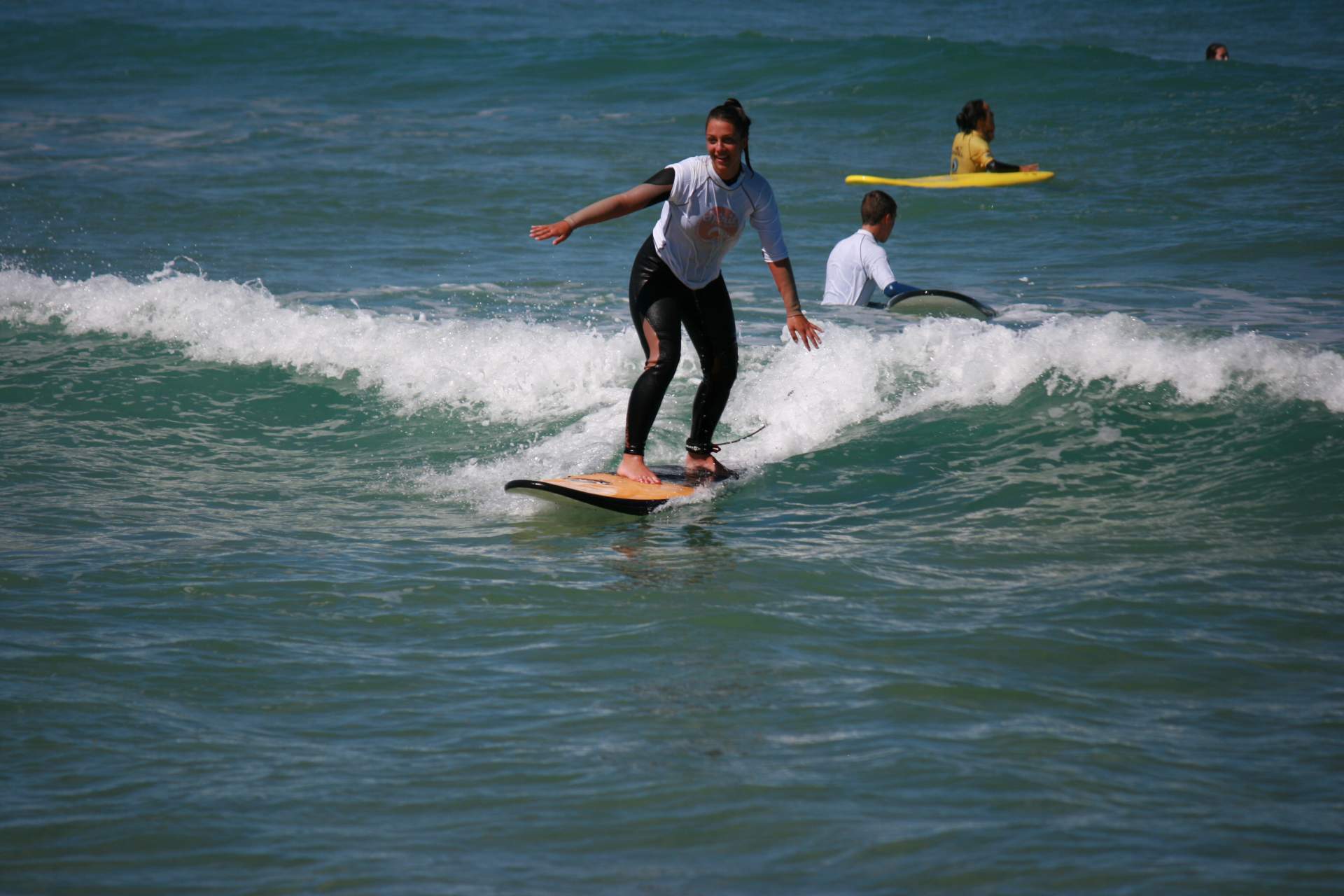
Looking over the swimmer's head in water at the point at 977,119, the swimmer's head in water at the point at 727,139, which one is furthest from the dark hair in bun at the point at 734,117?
the swimmer's head in water at the point at 977,119

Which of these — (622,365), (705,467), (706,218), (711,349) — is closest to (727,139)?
(706,218)

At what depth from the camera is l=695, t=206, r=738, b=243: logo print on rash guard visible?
5707mm

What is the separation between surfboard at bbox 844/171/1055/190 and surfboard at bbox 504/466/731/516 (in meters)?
10.4

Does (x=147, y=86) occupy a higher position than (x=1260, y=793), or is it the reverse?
(x=147, y=86)

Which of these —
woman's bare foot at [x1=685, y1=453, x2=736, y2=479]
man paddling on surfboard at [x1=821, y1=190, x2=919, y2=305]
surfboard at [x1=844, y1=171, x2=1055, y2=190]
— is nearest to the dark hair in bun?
woman's bare foot at [x1=685, y1=453, x2=736, y2=479]

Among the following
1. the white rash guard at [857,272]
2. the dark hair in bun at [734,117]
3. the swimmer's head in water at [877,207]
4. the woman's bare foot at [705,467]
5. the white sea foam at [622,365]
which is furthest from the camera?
the white rash guard at [857,272]

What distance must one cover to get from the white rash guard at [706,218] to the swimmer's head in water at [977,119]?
10.0 metres

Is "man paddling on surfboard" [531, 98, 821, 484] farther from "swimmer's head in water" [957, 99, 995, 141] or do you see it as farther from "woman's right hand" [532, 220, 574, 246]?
"swimmer's head in water" [957, 99, 995, 141]

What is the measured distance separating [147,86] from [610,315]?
18.7m

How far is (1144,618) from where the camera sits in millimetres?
4551

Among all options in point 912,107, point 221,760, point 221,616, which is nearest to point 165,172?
point 912,107

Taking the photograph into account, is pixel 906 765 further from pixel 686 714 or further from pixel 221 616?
pixel 221 616

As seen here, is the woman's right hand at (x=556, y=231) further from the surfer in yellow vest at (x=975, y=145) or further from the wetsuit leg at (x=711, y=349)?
the surfer in yellow vest at (x=975, y=145)

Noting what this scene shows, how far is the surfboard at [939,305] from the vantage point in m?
9.90
